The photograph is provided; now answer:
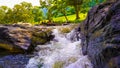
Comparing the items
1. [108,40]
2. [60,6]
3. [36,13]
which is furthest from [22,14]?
[108,40]

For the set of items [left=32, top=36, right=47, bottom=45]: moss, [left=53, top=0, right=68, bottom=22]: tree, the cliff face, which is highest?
the cliff face

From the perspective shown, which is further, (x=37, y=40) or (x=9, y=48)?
(x=37, y=40)

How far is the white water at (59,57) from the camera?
47.0 ft

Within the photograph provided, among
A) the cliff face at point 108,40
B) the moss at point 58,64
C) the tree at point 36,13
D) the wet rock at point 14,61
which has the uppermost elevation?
the cliff face at point 108,40

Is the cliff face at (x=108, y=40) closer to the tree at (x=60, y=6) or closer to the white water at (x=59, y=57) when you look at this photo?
the white water at (x=59, y=57)

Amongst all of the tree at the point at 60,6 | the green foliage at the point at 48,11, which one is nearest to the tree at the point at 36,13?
the green foliage at the point at 48,11

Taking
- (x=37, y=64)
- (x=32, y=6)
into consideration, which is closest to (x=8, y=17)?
(x=32, y=6)

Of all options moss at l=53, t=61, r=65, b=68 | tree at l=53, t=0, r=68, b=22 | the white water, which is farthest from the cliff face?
tree at l=53, t=0, r=68, b=22

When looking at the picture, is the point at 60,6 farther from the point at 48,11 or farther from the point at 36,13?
the point at 36,13

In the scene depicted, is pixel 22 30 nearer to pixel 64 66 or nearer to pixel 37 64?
pixel 37 64

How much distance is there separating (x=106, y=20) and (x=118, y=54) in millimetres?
3054

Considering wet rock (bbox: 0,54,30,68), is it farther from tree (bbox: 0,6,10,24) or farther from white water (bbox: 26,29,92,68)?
tree (bbox: 0,6,10,24)

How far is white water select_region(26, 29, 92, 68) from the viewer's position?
14.3m

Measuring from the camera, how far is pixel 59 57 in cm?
1725
